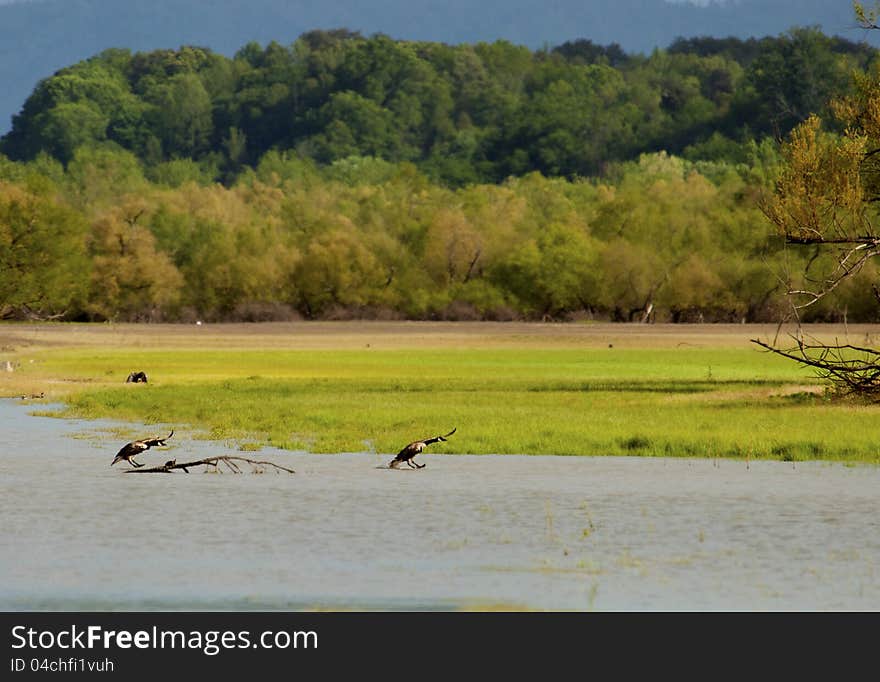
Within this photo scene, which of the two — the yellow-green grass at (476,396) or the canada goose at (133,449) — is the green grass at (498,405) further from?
Result: the canada goose at (133,449)

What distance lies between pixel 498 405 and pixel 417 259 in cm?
9374

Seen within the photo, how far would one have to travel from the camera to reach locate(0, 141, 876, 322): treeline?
12219 cm

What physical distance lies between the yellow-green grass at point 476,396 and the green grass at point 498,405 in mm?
54

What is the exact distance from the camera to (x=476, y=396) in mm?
46844

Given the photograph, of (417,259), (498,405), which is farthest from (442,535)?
(417,259)

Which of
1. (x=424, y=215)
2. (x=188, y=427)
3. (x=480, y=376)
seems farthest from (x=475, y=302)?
(x=188, y=427)

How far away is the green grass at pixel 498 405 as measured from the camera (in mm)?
34312

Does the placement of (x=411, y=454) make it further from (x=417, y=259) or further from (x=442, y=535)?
(x=417, y=259)

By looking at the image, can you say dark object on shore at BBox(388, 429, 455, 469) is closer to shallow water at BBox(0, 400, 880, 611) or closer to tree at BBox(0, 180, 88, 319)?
shallow water at BBox(0, 400, 880, 611)

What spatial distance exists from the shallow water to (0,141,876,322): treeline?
271ft

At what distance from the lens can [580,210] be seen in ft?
482
